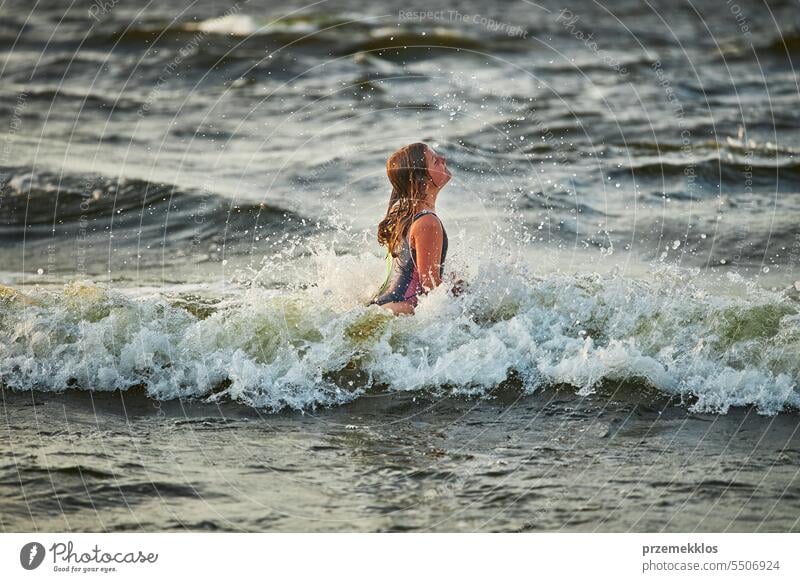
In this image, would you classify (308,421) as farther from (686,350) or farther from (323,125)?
(323,125)

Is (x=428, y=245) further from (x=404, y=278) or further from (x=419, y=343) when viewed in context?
(x=419, y=343)

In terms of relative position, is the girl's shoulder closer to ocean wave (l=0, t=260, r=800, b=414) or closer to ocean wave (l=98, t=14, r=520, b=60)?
ocean wave (l=0, t=260, r=800, b=414)

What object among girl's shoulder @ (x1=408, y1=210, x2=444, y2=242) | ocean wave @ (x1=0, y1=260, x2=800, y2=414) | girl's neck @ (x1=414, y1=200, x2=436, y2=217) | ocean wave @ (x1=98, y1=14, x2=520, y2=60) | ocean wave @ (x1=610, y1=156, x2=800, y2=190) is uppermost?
ocean wave @ (x1=98, y1=14, x2=520, y2=60)

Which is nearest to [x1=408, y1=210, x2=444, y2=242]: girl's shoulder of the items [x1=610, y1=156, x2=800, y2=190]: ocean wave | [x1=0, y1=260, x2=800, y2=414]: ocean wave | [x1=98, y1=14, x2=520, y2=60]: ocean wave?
[x1=0, y1=260, x2=800, y2=414]: ocean wave

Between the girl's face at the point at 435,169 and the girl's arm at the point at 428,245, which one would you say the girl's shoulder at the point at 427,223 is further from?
the girl's face at the point at 435,169

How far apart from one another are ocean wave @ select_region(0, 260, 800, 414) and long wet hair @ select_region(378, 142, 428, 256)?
33cm

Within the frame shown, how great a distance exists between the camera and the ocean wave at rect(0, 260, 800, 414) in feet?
11.4

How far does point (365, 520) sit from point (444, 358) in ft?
3.43

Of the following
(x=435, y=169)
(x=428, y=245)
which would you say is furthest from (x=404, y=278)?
(x=435, y=169)

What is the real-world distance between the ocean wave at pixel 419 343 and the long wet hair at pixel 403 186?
33 cm

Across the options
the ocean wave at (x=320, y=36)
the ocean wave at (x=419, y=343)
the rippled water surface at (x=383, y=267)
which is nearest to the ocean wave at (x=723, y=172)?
the rippled water surface at (x=383, y=267)

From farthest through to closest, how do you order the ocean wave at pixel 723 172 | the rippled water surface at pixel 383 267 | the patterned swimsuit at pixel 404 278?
1. the ocean wave at pixel 723 172
2. the patterned swimsuit at pixel 404 278
3. the rippled water surface at pixel 383 267

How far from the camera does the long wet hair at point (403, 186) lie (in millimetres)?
3619

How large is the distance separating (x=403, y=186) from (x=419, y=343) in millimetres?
674
